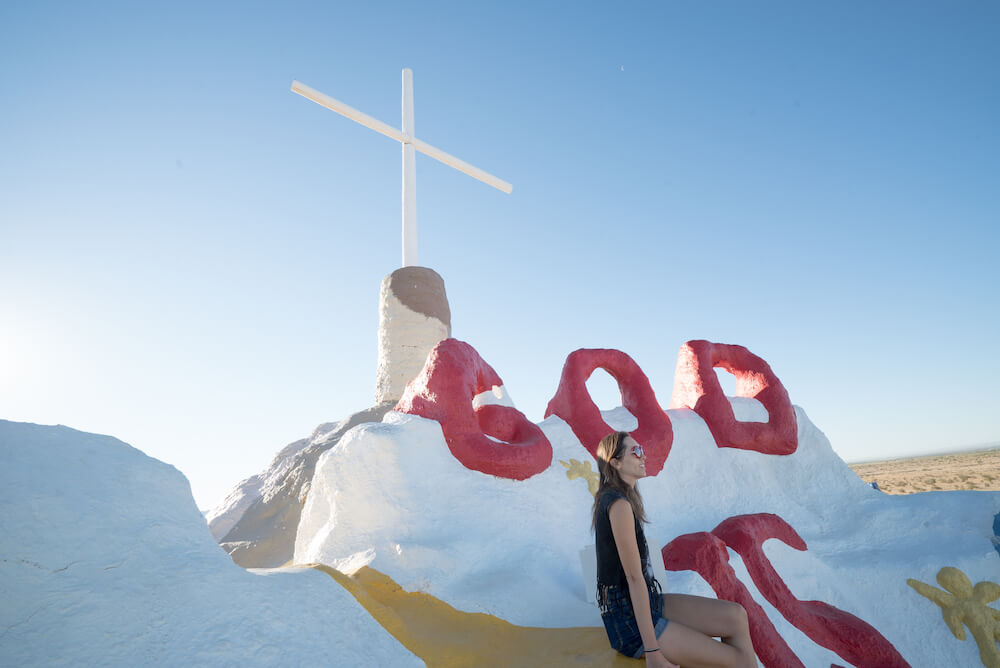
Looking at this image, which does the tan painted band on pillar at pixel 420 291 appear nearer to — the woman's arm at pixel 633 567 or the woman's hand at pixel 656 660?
the woman's arm at pixel 633 567

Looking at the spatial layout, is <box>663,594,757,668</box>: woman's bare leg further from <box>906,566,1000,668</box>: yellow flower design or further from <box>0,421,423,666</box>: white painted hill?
<box>906,566,1000,668</box>: yellow flower design

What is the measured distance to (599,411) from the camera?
Answer: 229 inches

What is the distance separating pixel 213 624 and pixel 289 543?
24.8ft

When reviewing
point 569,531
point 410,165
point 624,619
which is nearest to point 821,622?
point 569,531

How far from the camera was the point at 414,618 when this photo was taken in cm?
350

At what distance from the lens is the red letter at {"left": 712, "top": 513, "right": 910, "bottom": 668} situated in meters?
4.25

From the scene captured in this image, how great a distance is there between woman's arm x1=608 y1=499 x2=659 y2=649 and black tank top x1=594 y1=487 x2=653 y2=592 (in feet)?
0.25

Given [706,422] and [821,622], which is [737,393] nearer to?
[706,422]

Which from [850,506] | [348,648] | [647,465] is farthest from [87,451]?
[850,506]

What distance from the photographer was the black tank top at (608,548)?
287cm

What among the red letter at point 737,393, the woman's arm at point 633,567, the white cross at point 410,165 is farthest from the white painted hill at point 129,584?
the white cross at point 410,165

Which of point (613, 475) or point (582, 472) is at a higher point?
point (582, 472)

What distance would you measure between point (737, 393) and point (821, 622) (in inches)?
133

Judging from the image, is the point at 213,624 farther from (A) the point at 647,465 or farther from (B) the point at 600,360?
(B) the point at 600,360
